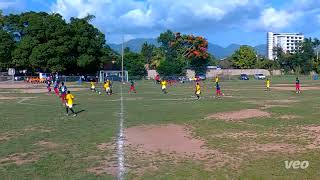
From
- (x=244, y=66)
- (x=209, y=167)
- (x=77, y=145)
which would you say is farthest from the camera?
(x=244, y=66)

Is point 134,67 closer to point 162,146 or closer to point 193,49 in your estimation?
point 193,49

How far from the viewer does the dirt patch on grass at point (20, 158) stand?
12.7m

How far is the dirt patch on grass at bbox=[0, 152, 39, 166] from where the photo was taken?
12.7 meters

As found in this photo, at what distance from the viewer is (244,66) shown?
139500mm

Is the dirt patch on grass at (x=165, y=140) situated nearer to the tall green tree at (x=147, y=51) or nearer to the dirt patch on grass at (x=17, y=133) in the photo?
the dirt patch on grass at (x=17, y=133)

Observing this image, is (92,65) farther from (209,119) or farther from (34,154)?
(34,154)

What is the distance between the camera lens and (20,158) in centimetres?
1327

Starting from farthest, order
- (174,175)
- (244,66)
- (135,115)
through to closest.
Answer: (244,66)
(135,115)
(174,175)

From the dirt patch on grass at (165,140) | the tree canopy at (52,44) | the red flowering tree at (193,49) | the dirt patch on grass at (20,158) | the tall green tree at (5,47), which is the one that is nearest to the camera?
the dirt patch on grass at (20,158)

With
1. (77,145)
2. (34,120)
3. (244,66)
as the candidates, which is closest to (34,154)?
(77,145)

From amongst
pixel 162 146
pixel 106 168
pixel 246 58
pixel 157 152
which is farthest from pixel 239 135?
pixel 246 58

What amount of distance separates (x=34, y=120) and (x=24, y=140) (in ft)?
22.8

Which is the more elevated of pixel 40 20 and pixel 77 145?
pixel 40 20

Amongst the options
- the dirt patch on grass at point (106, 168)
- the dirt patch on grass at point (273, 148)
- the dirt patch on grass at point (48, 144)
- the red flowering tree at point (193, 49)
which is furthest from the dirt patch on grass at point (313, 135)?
the red flowering tree at point (193, 49)
